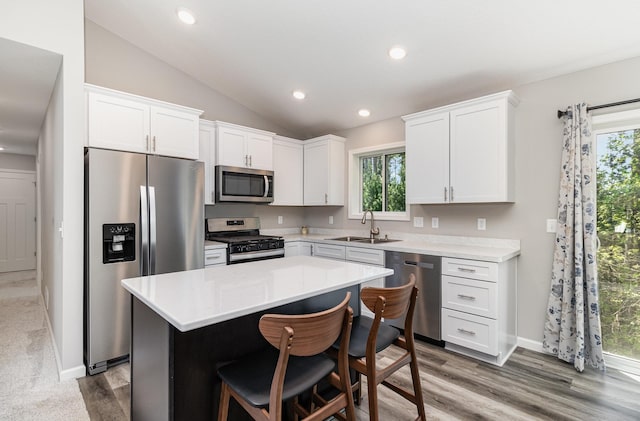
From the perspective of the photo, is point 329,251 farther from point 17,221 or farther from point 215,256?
point 17,221

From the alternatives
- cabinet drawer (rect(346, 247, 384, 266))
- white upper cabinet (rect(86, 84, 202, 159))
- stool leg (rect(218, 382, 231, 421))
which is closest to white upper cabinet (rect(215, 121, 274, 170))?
white upper cabinet (rect(86, 84, 202, 159))

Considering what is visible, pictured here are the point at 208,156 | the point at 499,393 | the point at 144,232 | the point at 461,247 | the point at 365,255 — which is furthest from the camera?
the point at 208,156

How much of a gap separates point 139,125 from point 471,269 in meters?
3.29

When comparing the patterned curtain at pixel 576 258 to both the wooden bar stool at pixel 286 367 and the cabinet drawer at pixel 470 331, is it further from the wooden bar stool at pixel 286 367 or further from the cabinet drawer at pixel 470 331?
the wooden bar stool at pixel 286 367

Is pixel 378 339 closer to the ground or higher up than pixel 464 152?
closer to the ground

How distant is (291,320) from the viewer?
1117mm

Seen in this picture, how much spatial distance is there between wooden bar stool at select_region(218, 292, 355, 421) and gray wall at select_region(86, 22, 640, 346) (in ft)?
7.82

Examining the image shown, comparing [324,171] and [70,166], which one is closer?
[70,166]

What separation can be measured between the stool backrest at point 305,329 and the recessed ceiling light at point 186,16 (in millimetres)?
2943

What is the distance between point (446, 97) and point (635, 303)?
8.06ft

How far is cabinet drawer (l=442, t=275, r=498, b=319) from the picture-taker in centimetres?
266

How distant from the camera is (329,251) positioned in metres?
3.99

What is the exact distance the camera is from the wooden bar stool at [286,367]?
112 centimetres

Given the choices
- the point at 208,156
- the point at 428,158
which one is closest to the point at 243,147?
the point at 208,156
